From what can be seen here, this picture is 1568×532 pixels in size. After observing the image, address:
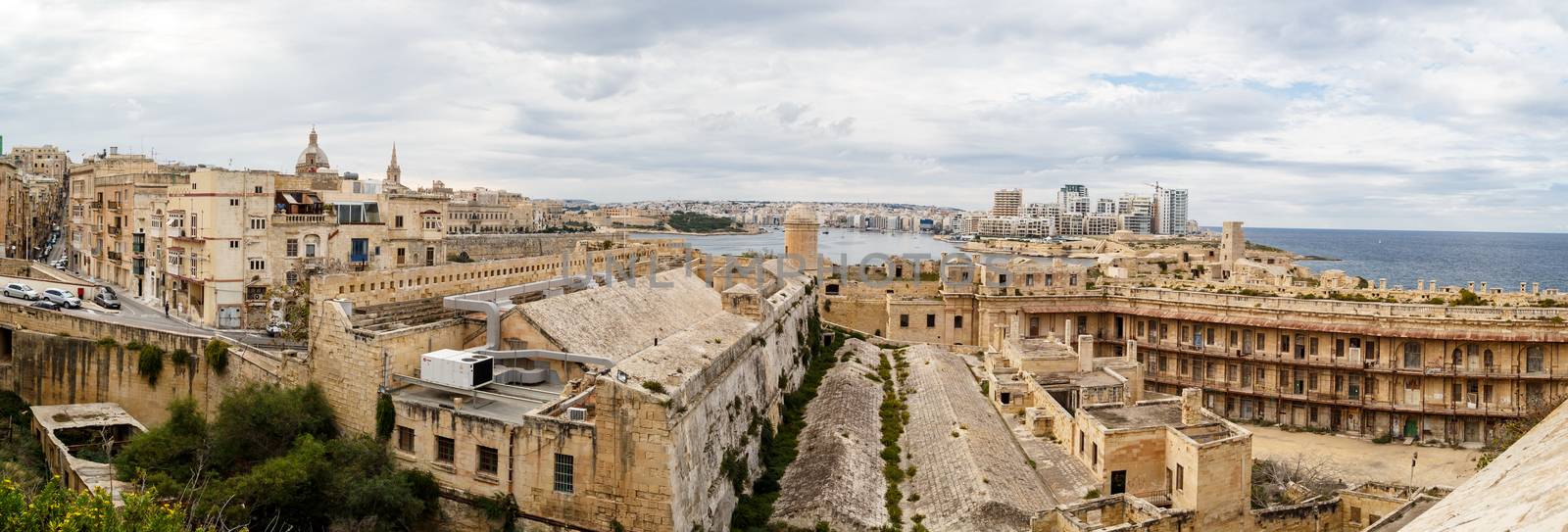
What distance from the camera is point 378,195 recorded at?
45969 mm

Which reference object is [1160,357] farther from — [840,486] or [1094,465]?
[840,486]

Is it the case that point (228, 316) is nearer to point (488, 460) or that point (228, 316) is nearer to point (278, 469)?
point (278, 469)

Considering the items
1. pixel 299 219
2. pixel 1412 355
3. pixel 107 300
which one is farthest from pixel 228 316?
pixel 1412 355

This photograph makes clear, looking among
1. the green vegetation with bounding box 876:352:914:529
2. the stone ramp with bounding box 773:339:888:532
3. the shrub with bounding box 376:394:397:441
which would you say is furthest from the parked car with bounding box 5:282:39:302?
the green vegetation with bounding box 876:352:914:529

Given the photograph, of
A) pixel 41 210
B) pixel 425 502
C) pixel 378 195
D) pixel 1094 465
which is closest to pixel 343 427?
pixel 425 502

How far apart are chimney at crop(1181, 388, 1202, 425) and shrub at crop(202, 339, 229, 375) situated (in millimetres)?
25987

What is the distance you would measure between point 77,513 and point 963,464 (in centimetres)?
1861

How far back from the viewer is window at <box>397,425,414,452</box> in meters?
19.9

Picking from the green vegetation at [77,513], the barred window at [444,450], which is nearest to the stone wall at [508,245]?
the barred window at [444,450]

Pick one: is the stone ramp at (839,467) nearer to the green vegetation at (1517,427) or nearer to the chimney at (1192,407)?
the chimney at (1192,407)

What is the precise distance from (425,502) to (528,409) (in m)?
2.63

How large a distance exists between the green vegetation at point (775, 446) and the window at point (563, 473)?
4.19 m

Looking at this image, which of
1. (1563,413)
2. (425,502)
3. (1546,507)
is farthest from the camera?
(425,502)

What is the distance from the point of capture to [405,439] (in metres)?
20.0
